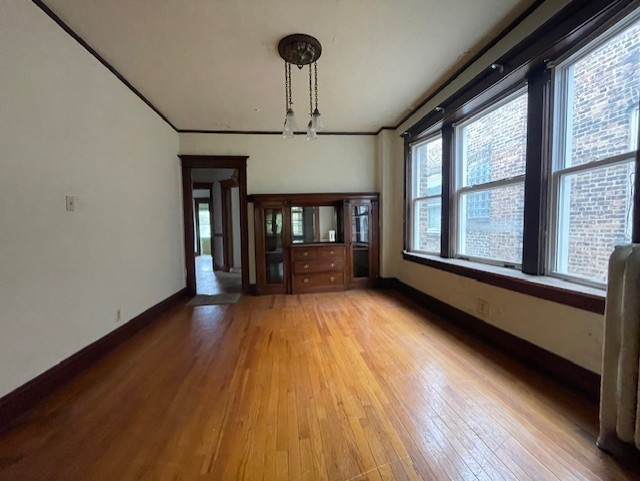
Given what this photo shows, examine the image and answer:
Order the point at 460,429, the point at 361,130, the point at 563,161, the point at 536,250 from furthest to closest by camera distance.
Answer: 1. the point at 361,130
2. the point at 536,250
3. the point at 563,161
4. the point at 460,429

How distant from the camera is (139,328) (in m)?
2.88

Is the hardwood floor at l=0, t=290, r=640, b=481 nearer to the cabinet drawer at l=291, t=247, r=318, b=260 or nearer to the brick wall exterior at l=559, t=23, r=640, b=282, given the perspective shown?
the brick wall exterior at l=559, t=23, r=640, b=282

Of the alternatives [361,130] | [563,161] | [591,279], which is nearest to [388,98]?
[361,130]

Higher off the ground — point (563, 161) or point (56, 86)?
point (56, 86)

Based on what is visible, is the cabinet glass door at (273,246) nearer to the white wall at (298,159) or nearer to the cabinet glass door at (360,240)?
the white wall at (298,159)

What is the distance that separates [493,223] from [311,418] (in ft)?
7.87

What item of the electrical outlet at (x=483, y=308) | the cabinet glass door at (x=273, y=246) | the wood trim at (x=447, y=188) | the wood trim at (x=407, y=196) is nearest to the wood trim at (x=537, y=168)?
the electrical outlet at (x=483, y=308)

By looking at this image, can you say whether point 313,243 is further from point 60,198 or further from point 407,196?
point 60,198

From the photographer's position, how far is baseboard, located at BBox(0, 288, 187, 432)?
1506mm

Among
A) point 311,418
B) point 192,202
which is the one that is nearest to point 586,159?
point 311,418

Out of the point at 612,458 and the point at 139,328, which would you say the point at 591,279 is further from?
the point at 139,328

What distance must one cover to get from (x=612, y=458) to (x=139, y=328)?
3.64m

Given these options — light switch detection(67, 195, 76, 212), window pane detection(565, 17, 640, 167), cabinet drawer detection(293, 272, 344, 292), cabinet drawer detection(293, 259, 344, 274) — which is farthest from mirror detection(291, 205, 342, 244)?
window pane detection(565, 17, 640, 167)

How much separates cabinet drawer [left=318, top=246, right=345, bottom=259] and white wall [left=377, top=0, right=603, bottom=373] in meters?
0.92
